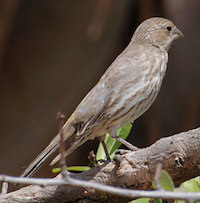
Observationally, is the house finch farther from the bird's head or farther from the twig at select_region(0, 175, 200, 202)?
the twig at select_region(0, 175, 200, 202)

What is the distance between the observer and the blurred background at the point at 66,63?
5898mm

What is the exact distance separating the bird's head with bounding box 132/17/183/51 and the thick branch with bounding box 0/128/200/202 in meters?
1.54

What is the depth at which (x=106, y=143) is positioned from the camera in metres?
3.92

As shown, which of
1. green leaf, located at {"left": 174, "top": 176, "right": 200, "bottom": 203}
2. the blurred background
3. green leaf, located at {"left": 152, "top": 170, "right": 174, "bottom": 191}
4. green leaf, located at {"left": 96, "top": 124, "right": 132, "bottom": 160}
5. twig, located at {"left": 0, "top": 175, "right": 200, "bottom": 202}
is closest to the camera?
twig, located at {"left": 0, "top": 175, "right": 200, "bottom": 202}

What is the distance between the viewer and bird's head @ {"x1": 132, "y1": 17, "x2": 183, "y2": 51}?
4344 millimetres

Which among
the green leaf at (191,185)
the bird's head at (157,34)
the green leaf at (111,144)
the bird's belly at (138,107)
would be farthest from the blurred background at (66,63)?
the green leaf at (191,185)

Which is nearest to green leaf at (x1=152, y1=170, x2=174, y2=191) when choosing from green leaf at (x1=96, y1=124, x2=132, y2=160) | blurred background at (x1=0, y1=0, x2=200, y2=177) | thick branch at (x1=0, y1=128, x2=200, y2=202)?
thick branch at (x1=0, y1=128, x2=200, y2=202)

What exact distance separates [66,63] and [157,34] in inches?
79.4

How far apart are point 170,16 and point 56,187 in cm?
403

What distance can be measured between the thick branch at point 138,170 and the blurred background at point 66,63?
9.71 feet

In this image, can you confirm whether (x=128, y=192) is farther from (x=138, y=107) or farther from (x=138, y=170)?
(x=138, y=107)

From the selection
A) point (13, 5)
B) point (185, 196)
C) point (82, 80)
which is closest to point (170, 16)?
point (82, 80)

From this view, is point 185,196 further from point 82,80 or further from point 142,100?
point 82,80

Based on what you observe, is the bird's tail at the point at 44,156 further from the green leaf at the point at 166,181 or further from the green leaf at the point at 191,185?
the green leaf at the point at 166,181
